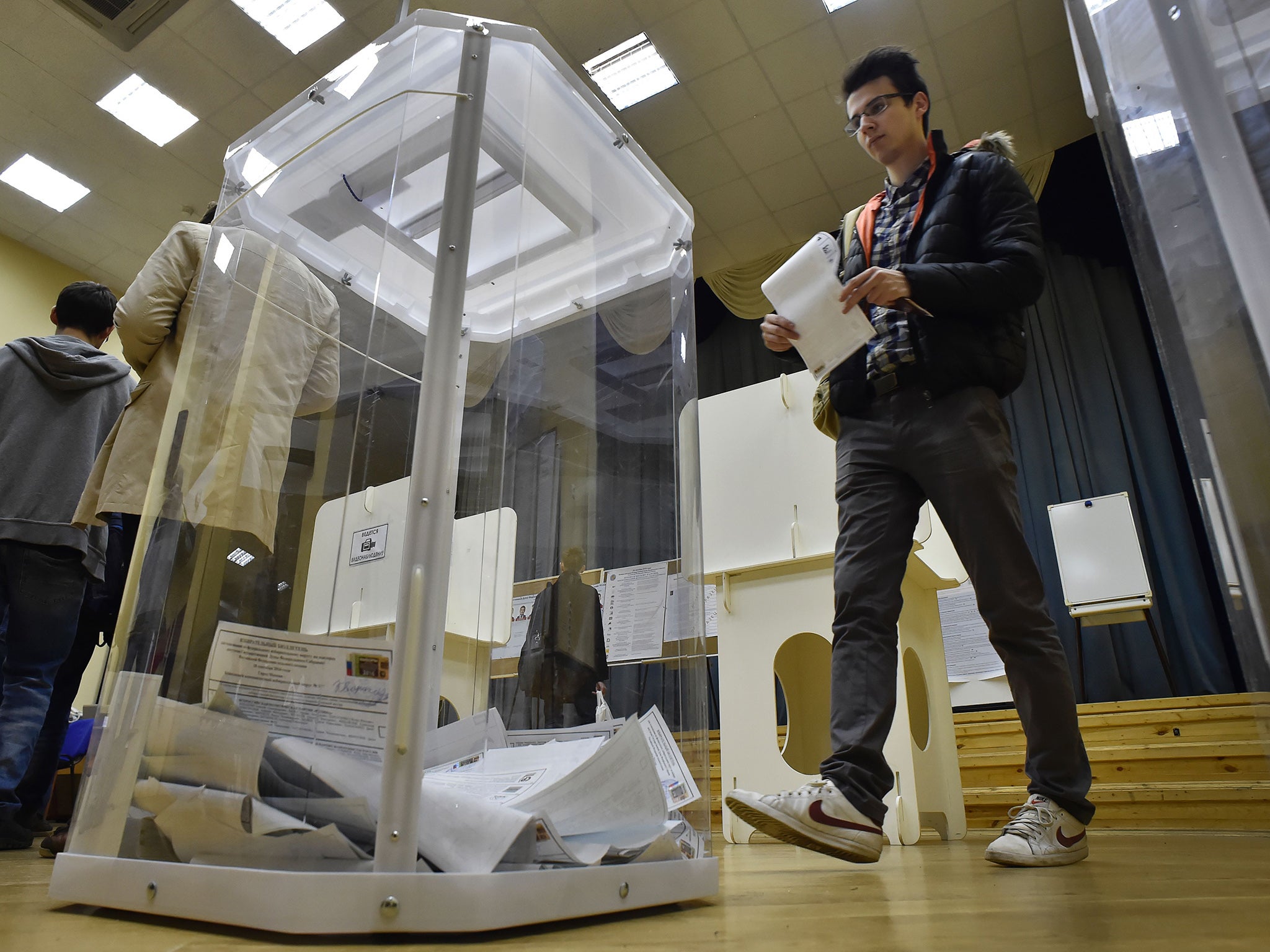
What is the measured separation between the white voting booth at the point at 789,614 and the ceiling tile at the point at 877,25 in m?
2.49

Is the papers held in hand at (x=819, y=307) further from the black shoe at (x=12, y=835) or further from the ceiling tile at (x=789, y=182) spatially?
the ceiling tile at (x=789, y=182)

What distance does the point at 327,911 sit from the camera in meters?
0.53

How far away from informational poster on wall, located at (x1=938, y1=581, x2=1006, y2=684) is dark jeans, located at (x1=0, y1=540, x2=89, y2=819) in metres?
3.61

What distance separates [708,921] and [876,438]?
79 centimetres

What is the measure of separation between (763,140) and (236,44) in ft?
8.69

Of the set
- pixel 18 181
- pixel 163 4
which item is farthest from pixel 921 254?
pixel 18 181


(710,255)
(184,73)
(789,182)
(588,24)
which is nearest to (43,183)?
(184,73)

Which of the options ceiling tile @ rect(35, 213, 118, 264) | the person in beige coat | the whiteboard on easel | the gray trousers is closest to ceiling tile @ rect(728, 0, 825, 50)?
the whiteboard on easel

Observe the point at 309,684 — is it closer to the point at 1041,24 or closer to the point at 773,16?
the point at 773,16

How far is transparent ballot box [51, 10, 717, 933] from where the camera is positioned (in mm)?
622

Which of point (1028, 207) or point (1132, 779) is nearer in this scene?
point (1028, 207)

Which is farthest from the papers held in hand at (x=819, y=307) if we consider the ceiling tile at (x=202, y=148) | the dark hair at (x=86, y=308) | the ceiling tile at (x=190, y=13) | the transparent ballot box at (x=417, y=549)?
the ceiling tile at (x=202, y=148)

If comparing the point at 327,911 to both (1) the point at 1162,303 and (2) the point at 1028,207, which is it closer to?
(1) the point at 1162,303

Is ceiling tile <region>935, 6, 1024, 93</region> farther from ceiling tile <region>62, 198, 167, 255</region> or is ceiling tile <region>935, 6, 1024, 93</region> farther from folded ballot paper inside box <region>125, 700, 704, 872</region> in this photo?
ceiling tile <region>62, 198, 167, 255</region>
